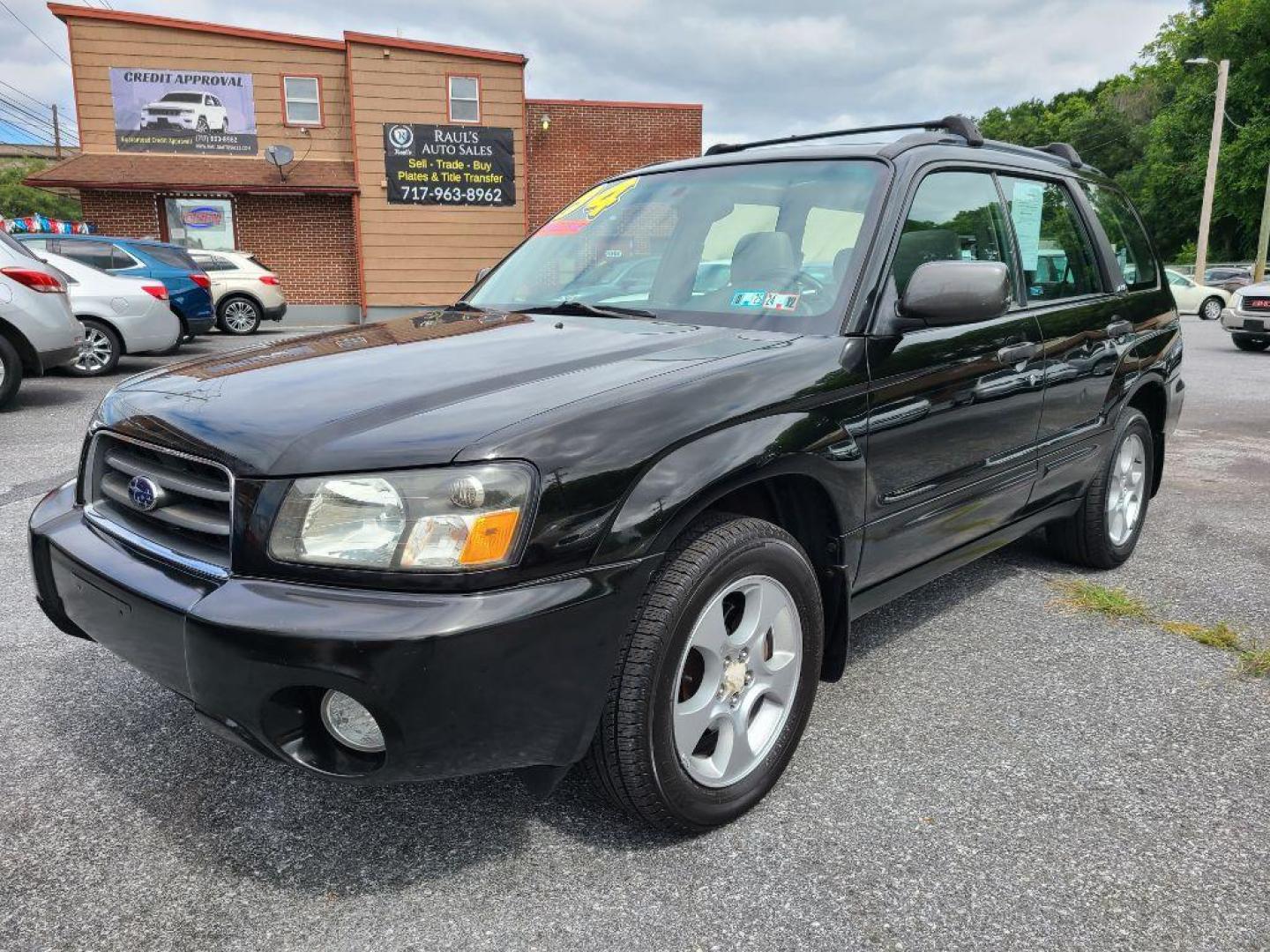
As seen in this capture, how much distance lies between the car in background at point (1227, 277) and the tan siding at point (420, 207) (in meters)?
22.9

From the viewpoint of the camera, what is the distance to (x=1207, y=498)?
18.7 ft

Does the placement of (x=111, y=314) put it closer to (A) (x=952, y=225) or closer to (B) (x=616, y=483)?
(A) (x=952, y=225)

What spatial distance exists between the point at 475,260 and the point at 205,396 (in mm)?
20216

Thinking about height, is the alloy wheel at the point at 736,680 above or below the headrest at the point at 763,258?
below

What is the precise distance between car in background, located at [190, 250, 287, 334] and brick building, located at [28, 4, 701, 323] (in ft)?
12.6

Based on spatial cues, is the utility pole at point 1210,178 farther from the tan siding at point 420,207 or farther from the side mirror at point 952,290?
the side mirror at point 952,290

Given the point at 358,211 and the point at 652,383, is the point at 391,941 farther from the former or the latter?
the point at 358,211

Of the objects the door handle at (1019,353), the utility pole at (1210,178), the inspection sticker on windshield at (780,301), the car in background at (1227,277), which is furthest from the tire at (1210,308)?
the inspection sticker on windshield at (780,301)

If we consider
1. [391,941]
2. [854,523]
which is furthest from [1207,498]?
[391,941]

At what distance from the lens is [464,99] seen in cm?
2108

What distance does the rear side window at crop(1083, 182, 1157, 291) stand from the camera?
13.5ft

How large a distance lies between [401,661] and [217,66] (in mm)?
22325

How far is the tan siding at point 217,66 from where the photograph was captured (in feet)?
65.0

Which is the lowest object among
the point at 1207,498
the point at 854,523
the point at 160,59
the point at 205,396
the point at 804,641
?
the point at 1207,498
